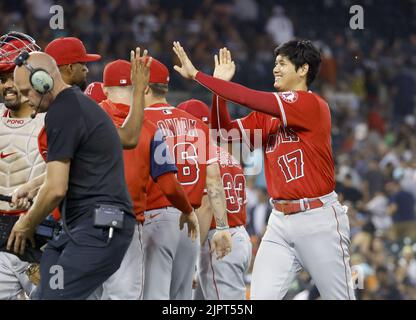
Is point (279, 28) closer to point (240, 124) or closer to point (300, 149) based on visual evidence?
point (240, 124)

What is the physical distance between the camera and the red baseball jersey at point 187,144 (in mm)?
7297

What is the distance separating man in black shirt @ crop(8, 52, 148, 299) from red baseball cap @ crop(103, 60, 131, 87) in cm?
125

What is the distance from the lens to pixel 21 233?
5.76 m

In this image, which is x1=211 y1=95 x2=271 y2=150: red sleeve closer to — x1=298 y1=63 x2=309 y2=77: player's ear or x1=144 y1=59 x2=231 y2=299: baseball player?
x1=144 y1=59 x2=231 y2=299: baseball player

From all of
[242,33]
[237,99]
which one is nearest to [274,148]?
[237,99]

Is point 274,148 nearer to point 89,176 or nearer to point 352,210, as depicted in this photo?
point 89,176

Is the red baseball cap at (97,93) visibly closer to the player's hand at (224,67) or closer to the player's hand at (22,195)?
the player's hand at (224,67)

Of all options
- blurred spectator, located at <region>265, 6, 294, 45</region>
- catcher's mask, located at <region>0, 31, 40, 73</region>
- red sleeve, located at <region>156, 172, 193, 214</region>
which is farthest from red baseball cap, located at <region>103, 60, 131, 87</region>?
blurred spectator, located at <region>265, 6, 294, 45</region>

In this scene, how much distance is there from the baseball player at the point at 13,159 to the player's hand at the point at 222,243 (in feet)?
4.35

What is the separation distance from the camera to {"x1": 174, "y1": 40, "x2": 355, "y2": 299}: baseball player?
676 centimetres

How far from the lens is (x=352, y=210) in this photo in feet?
46.3

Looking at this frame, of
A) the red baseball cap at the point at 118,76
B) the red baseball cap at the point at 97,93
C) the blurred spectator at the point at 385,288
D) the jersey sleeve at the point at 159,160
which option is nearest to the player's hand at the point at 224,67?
the red baseball cap at the point at 118,76
